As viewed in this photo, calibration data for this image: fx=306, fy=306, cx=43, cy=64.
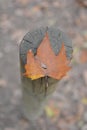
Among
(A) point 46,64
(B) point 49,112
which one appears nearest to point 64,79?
(B) point 49,112

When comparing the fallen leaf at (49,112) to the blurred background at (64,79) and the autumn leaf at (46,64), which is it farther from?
the autumn leaf at (46,64)

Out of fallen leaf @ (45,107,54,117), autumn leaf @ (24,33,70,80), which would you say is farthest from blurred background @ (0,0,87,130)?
autumn leaf @ (24,33,70,80)

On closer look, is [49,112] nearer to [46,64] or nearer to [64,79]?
[64,79]

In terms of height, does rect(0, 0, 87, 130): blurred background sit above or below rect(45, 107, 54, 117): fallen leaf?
above

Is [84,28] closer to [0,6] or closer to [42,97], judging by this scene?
[0,6]

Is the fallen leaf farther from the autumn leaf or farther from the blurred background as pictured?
the autumn leaf

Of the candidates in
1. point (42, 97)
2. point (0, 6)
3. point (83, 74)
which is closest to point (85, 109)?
point (83, 74)

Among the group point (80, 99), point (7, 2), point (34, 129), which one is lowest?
point (34, 129)
